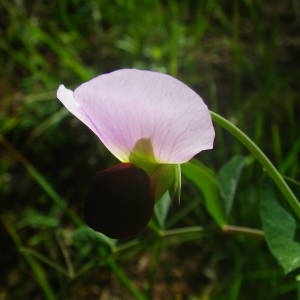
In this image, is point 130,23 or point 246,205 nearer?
Answer: point 246,205

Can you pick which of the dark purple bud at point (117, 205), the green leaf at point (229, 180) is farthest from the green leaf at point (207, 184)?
the dark purple bud at point (117, 205)

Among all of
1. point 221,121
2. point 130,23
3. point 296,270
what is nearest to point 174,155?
point 221,121

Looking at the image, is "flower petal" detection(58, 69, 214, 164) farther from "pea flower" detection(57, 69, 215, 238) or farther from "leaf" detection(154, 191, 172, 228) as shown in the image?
"leaf" detection(154, 191, 172, 228)

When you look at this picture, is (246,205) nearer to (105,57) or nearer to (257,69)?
(257,69)

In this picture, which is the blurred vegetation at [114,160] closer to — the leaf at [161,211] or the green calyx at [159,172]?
the leaf at [161,211]

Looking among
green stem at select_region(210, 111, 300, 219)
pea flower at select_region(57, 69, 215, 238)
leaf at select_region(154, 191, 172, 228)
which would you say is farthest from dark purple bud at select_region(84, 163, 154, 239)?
leaf at select_region(154, 191, 172, 228)

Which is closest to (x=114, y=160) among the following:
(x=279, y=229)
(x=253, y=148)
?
(x=279, y=229)
